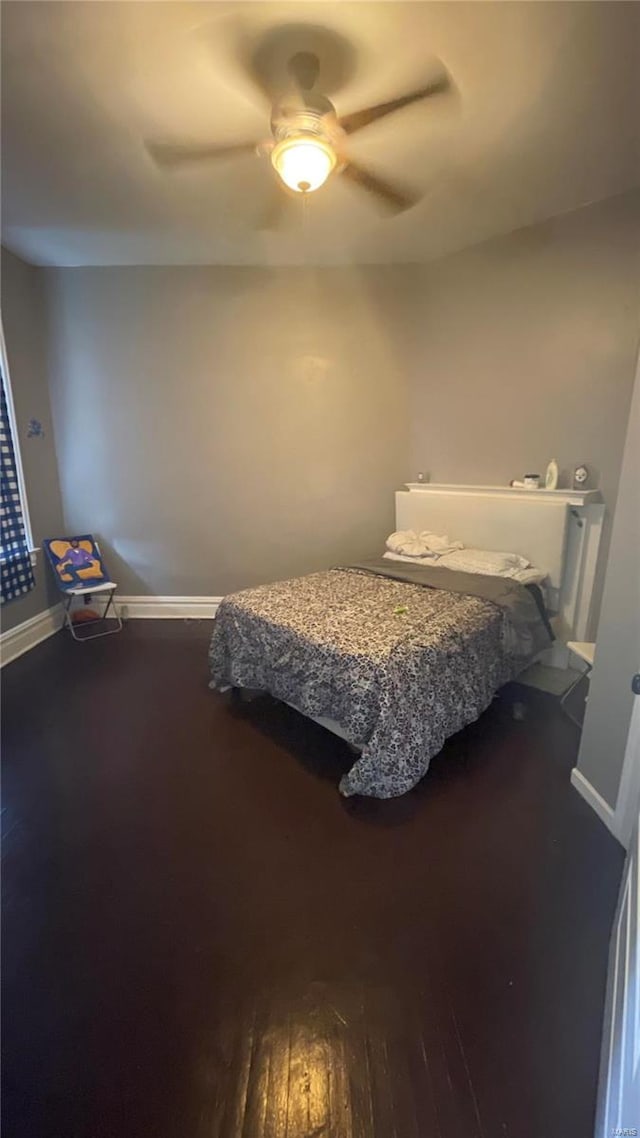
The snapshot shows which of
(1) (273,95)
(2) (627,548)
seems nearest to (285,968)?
(2) (627,548)

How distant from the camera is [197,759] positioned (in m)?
2.32

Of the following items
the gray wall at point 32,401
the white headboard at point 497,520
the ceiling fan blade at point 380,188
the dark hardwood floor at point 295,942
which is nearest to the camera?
the dark hardwood floor at point 295,942

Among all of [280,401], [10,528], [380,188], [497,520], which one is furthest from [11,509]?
[497,520]

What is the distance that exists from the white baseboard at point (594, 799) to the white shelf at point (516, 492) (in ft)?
5.33

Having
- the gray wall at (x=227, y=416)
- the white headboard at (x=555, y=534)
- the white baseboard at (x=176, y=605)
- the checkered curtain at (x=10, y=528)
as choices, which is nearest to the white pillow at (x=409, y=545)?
the white headboard at (x=555, y=534)

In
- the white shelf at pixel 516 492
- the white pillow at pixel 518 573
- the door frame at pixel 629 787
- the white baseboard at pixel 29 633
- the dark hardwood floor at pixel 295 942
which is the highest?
the white shelf at pixel 516 492

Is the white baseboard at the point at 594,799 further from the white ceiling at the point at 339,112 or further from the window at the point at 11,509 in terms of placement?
the window at the point at 11,509

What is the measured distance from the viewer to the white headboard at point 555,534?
3004 millimetres

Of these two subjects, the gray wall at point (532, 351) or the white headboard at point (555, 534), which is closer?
the gray wall at point (532, 351)

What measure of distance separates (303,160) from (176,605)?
3294mm

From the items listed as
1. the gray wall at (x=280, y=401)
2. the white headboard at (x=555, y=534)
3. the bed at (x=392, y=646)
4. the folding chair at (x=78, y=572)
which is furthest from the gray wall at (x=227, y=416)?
the bed at (x=392, y=646)

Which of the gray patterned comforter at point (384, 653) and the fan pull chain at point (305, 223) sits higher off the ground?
the fan pull chain at point (305, 223)

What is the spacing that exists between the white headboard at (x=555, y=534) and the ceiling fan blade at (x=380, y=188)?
1781mm

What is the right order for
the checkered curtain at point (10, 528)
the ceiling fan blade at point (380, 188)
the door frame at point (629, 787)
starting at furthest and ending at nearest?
1. the checkered curtain at point (10, 528)
2. the ceiling fan blade at point (380, 188)
3. the door frame at point (629, 787)
